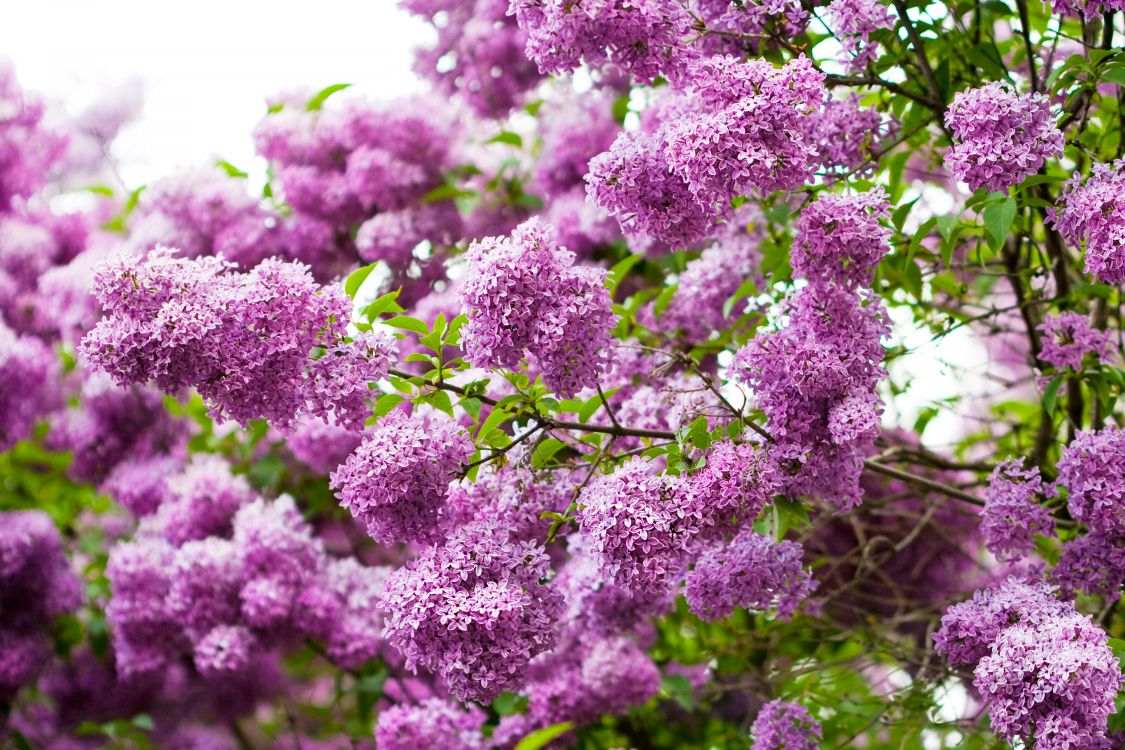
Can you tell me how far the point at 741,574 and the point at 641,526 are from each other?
1.27 feet

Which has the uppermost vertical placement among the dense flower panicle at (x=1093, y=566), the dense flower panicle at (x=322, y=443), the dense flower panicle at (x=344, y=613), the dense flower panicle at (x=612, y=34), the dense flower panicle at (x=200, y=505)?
the dense flower panicle at (x=612, y=34)

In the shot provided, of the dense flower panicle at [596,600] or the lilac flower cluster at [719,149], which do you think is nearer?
the lilac flower cluster at [719,149]

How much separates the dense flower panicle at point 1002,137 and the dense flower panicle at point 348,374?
3.27ft

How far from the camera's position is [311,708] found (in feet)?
11.8

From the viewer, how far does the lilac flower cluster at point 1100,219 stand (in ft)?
5.95

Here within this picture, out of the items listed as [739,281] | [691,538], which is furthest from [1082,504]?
[739,281]

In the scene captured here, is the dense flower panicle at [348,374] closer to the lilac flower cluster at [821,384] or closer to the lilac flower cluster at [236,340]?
the lilac flower cluster at [236,340]

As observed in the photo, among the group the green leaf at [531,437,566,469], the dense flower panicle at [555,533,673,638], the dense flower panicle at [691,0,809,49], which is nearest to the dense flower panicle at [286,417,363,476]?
the dense flower panicle at [555,533,673,638]

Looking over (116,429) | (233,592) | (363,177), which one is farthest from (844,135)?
(116,429)

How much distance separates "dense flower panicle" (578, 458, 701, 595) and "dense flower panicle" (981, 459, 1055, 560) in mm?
661

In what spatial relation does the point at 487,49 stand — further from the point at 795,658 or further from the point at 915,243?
the point at 795,658

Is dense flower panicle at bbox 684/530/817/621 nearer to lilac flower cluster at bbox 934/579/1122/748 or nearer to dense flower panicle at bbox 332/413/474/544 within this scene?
lilac flower cluster at bbox 934/579/1122/748

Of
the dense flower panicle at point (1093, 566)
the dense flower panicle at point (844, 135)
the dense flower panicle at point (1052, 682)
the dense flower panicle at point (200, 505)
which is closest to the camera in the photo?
the dense flower panicle at point (1052, 682)

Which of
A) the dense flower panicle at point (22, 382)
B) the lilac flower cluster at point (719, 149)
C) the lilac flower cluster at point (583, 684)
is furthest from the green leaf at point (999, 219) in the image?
the dense flower panicle at point (22, 382)
